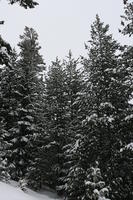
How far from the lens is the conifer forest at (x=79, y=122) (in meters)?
20.1

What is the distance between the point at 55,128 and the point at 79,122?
5624 millimetres

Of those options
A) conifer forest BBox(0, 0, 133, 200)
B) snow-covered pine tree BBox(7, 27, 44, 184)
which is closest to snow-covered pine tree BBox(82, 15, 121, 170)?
conifer forest BBox(0, 0, 133, 200)

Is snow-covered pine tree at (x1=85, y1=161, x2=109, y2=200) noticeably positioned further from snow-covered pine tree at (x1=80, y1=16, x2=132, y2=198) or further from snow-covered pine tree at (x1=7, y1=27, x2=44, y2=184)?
snow-covered pine tree at (x1=7, y1=27, x2=44, y2=184)

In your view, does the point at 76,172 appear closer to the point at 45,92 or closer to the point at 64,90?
the point at 64,90

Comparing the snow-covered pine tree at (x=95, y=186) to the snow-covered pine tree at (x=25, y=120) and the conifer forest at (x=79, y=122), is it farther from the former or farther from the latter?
the snow-covered pine tree at (x=25, y=120)

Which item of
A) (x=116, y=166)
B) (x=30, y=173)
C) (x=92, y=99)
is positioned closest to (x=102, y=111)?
(x=92, y=99)

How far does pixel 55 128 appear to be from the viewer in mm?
28781

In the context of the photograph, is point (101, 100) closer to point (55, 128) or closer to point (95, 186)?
point (95, 186)

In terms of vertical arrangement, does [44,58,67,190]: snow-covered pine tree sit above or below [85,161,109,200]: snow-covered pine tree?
above

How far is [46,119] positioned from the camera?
30234 mm

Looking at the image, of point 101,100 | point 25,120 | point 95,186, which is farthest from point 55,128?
point 95,186

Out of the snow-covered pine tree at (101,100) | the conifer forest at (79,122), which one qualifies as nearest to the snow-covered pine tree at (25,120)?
the conifer forest at (79,122)

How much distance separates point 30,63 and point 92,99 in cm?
1234

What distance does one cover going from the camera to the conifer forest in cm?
2006
